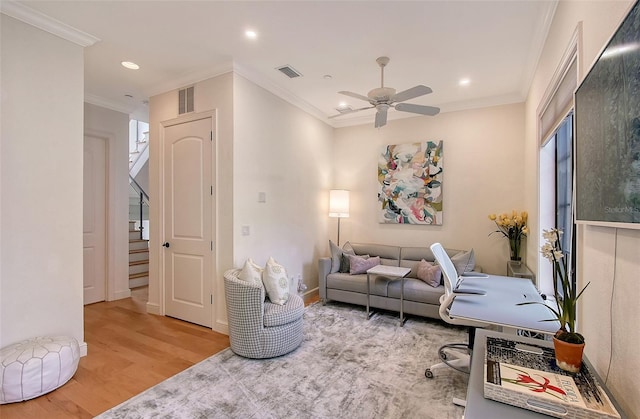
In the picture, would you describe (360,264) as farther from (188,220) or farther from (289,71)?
(289,71)

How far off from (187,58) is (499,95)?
3931 millimetres

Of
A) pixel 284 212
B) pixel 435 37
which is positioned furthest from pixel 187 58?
pixel 435 37

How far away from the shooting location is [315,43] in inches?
113

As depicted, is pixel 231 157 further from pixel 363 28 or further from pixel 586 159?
pixel 586 159

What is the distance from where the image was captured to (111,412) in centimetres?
204

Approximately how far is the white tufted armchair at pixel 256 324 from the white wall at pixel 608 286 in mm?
2162

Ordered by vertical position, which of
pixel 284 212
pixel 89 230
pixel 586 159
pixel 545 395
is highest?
pixel 586 159

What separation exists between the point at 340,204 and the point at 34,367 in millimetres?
3850

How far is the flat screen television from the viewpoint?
91 cm

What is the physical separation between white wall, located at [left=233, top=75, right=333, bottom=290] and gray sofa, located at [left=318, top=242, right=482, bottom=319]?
1.65 ft

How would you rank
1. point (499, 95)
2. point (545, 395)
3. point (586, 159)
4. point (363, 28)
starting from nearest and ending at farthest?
1. point (545, 395)
2. point (586, 159)
3. point (363, 28)
4. point (499, 95)

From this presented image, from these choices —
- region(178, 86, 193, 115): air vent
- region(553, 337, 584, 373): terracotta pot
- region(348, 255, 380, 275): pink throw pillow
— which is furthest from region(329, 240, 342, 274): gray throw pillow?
region(553, 337, 584, 373): terracotta pot

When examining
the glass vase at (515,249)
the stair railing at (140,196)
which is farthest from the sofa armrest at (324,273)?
the stair railing at (140,196)

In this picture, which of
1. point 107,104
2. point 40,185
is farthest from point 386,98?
point 107,104
